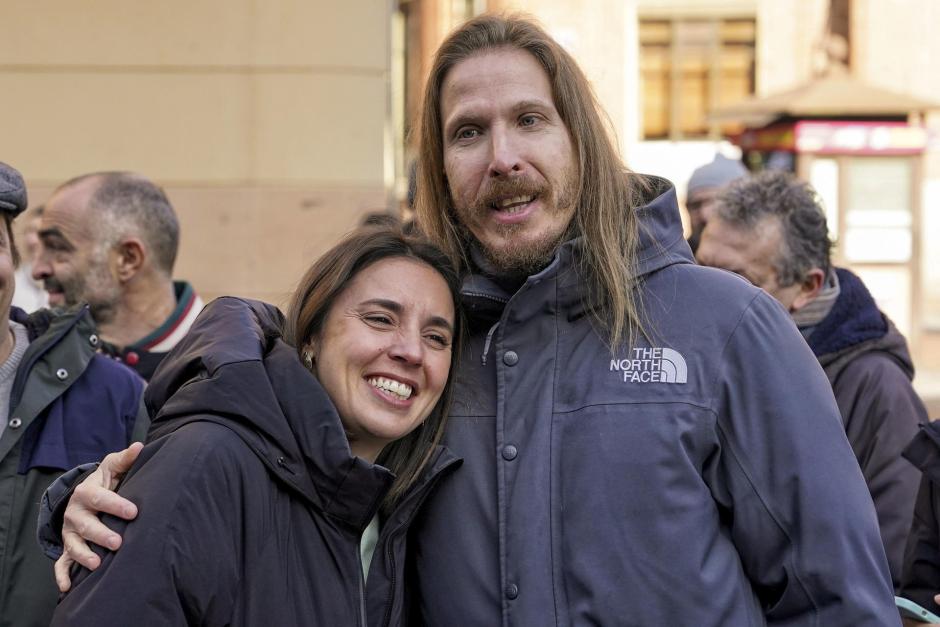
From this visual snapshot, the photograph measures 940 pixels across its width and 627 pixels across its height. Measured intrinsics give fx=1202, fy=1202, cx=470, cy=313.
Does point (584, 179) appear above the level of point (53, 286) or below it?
above

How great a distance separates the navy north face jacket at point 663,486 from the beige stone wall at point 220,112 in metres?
4.32

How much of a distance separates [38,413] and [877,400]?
91.8 inches

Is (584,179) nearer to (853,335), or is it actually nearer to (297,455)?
(297,455)

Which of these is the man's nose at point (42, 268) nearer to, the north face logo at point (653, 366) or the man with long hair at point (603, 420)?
the man with long hair at point (603, 420)

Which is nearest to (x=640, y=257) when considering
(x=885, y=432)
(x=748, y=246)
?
(x=885, y=432)

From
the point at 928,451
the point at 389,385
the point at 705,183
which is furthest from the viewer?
the point at 705,183

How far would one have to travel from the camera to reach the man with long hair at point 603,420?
83.1 inches

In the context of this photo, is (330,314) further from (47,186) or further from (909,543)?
(47,186)

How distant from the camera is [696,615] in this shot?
2088 mm

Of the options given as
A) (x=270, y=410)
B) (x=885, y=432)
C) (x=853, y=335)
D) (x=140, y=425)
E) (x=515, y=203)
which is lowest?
(x=885, y=432)

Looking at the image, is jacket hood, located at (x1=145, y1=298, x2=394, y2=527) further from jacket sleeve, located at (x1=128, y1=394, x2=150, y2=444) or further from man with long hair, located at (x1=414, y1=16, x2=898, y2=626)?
jacket sleeve, located at (x1=128, y1=394, x2=150, y2=444)

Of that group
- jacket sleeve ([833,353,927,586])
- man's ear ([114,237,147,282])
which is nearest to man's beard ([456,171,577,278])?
jacket sleeve ([833,353,927,586])

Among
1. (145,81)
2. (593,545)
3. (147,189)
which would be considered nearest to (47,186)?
(145,81)

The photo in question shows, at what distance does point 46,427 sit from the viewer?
9.23ft
